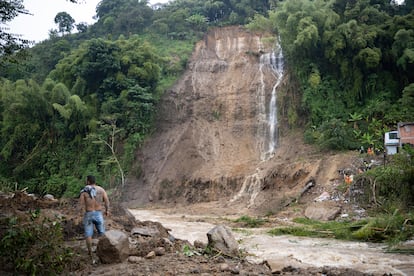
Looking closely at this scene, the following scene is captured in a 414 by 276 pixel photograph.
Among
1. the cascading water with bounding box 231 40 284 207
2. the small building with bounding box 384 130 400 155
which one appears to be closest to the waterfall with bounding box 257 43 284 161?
the cascading water with bounding box 231 40 284 207

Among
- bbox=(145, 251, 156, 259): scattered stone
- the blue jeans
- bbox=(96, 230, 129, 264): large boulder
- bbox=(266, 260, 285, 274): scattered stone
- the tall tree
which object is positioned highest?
the tall tree

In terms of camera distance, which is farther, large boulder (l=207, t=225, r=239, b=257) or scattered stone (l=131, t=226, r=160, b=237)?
scattered stone (l=131, t=226, r=160, b=237)

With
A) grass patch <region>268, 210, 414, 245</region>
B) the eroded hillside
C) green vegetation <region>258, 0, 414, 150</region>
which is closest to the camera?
grass patch <region>268, 210, 414, 245</region>

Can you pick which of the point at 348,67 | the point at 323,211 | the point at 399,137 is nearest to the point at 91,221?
the point at 323,211

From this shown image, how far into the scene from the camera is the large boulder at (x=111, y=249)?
6027 millimetres

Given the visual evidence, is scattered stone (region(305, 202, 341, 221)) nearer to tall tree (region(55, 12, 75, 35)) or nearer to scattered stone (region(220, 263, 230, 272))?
scattered stone (region(220, 263, 230, 272))

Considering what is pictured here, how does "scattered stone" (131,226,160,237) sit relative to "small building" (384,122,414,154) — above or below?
below

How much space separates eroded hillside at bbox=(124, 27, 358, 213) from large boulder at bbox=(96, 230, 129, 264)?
10713mm

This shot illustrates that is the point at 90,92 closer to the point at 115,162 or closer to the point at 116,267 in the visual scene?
the point at 115,162

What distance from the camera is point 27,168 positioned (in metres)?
26.2

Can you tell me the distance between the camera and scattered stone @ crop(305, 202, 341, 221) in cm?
1313

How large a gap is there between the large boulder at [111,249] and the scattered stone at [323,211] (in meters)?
8.87

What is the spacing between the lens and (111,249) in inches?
237

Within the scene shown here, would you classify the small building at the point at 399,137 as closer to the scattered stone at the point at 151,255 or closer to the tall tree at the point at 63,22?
the scattered stone at the point at 151,255
